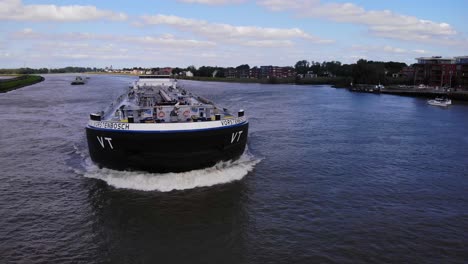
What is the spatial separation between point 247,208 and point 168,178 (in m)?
4.05

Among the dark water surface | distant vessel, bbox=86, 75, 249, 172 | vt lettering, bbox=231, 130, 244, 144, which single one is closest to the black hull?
distant vessel, bbox=86, 75, 249, 172

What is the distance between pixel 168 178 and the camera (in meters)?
17.2

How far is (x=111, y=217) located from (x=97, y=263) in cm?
326

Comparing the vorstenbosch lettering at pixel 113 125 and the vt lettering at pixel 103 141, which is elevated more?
the vorstenbosch lettering at pixel 113 125

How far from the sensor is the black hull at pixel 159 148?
54.9 ft

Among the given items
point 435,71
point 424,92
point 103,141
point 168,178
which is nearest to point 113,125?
point 103,141

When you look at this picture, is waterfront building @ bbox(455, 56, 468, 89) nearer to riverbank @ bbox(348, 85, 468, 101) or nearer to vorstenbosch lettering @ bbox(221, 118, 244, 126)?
riverbank @ bbox(348, 85, 468, 101)

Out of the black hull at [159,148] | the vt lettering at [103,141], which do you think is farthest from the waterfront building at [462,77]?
the vt lettering at [103,141]

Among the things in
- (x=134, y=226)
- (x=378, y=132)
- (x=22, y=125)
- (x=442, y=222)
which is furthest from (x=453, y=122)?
(x=22, y=125)

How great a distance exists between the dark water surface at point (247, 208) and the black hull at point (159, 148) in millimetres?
541

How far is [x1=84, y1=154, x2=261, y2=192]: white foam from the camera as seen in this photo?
55.2 feet

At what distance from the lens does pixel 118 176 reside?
58.3 feet

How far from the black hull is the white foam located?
0.90 feet

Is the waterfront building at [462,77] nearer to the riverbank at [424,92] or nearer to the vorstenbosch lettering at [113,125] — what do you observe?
the riverbank at [424,92]
